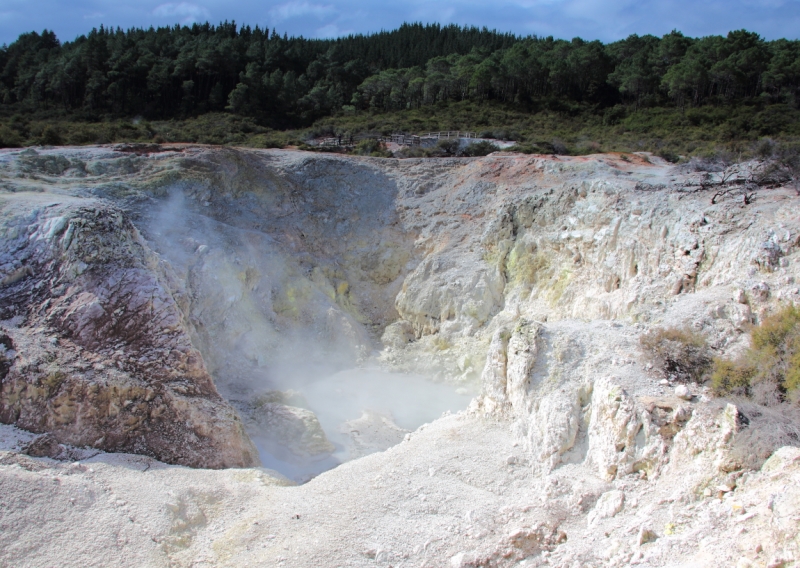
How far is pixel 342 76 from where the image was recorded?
56719 millimetres

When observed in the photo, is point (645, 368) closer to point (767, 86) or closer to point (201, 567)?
point (201, 567)

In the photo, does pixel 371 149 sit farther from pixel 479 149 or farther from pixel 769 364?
pixel 769 364

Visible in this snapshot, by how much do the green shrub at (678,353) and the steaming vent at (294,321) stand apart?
7.28 m

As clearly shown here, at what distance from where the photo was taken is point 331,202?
2439cm

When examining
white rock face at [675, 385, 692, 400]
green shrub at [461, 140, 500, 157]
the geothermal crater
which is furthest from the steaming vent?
green shrub at [461, 140, 500, 157]

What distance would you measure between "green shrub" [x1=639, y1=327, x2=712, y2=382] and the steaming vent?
23.9ft

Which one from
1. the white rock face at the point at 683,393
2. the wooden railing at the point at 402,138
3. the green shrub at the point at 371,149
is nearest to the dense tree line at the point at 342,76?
the wooden railing at the point at 402,138

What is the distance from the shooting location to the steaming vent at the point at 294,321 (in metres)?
16.1

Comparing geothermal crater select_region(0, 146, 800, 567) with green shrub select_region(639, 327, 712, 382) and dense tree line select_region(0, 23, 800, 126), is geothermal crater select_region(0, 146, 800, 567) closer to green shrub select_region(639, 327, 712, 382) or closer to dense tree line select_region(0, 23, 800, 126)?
green shrub select_region(639, 327, 712, 382)

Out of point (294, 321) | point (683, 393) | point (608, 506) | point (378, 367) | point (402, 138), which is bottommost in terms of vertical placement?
point (378, 367)

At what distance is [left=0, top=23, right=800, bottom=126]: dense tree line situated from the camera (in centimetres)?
4297

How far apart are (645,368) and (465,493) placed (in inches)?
166

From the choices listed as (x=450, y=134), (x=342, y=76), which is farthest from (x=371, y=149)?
Answer: (x=342, y=76)

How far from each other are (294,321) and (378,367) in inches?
133
